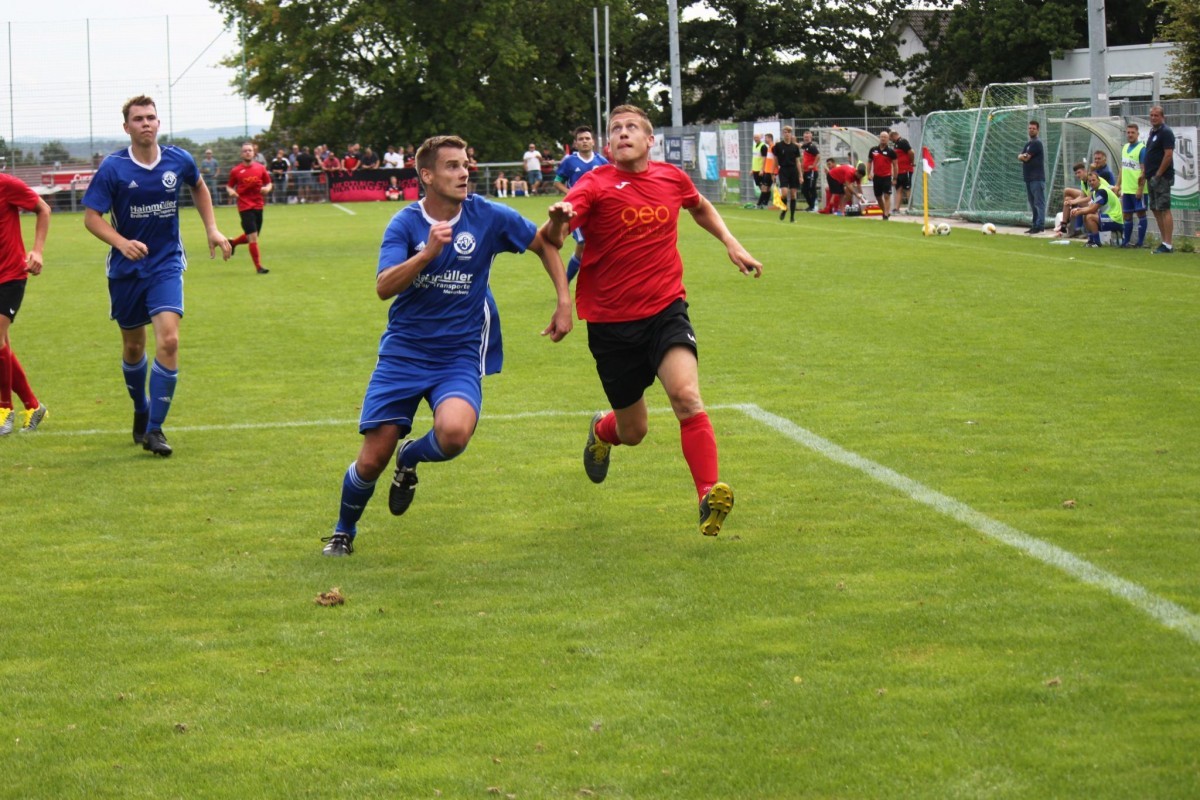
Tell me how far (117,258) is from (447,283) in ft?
10.7

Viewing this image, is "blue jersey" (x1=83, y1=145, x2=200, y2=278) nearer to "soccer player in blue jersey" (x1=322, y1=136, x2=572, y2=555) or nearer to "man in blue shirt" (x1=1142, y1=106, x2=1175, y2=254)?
"soccer player in blue jersey" (x1=322, y1=136, x2=572, y2=555)

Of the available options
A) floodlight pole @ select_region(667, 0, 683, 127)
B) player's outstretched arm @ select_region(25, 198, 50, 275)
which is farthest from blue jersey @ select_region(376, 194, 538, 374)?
floodlight pole @ select_region(667, 0, 683, 127)

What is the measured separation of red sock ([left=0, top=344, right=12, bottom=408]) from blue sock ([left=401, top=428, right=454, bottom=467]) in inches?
172

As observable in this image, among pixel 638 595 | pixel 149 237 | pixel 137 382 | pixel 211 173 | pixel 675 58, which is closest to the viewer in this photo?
pixel 638 595

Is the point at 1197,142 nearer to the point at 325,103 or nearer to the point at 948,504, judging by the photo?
the point at 948,504

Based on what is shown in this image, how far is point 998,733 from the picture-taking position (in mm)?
4254

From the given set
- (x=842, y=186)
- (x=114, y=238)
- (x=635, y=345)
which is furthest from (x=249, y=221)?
(x=635, y=345)

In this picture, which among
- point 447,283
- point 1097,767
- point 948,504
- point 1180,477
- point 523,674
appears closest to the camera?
point 1097,767

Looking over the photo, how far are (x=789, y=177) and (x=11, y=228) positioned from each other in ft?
79.5

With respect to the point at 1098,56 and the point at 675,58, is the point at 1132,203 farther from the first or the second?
the point at 675,58

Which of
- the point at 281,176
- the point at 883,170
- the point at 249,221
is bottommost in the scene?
the point at 249,221

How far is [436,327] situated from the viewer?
22.4ft

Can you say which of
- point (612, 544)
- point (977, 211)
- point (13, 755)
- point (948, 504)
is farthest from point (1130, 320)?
point (977, 211)

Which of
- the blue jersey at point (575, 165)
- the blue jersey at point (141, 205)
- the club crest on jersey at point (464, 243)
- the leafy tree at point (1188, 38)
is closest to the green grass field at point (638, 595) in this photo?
the blue jersey at point (141, 205)
